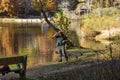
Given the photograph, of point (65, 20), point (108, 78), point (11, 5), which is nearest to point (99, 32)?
point (65, 20)

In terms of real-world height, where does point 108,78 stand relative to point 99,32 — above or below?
above

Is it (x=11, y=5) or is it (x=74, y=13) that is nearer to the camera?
(x=74, y=13)

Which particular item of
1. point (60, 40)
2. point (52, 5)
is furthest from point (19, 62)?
point (52, 5)

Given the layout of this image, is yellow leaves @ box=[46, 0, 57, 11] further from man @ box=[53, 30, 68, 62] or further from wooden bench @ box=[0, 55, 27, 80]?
wooden bench @ box=[0, 55, 27, 80]

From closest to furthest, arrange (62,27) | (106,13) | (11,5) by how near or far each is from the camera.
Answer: (62,27) < (106,13) < (11,5)

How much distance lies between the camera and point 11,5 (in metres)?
116

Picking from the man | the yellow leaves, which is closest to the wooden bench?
the man

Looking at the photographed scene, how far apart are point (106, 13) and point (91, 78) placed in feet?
204

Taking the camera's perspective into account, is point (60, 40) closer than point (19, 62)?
No

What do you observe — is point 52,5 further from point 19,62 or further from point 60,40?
point 19,62

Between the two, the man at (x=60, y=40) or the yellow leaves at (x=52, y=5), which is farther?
the yellow leaves at (x=52, y=5)

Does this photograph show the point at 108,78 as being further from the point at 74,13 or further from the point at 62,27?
the point at 74,13

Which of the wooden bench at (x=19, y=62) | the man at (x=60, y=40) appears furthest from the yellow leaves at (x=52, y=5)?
the wooden bench at (x=19, y=62)

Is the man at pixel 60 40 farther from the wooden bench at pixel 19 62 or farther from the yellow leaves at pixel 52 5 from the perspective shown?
the yellow leaves at pixel 52 5
